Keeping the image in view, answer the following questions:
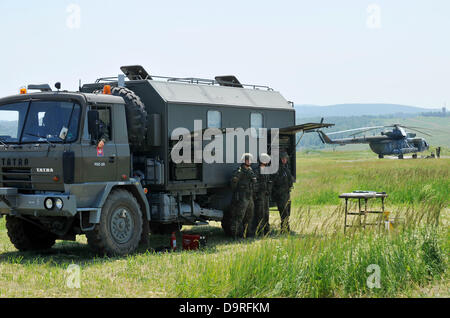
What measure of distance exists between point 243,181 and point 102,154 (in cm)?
384

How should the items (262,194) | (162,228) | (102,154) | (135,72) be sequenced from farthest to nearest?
(262,194), (162,228), (135,72), (102,154)

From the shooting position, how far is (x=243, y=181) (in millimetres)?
14195

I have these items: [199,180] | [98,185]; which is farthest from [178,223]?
[98,185]

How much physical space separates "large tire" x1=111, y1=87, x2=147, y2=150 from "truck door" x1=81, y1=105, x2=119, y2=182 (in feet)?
1.86

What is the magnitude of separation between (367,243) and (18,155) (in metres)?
6.34

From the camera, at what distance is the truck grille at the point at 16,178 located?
11.3m

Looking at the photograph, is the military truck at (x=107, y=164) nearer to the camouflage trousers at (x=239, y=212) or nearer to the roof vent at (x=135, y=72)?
the roof vent at (x=135, y=72)

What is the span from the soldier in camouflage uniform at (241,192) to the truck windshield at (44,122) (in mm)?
4316

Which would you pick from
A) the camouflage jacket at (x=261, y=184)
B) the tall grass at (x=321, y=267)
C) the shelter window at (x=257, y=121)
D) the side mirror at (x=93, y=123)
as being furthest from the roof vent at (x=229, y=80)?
the tall grass at (x=321, y=267)

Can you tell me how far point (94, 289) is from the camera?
8.52 meters

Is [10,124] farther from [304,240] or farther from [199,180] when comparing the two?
[304,240]

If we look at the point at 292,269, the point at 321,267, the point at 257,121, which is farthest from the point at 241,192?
the point at 292,269

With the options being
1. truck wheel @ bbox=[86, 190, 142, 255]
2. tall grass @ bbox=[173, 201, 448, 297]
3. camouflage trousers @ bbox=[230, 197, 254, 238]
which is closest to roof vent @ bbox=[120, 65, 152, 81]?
truck wheel @ bbox=[86, 190, 142, 255]

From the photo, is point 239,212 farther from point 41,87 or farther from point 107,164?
point 41,87
